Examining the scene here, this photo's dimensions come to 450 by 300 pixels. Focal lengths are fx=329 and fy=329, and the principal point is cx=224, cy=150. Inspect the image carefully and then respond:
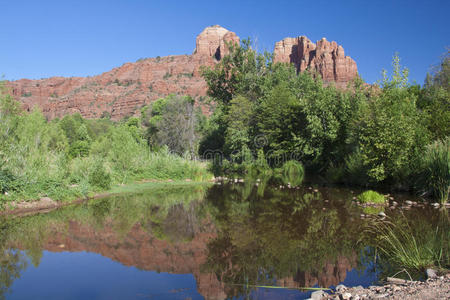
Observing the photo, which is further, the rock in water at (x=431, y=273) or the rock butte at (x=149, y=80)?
the rock butte at (x=149, y=80)

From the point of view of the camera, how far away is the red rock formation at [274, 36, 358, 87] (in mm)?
131000

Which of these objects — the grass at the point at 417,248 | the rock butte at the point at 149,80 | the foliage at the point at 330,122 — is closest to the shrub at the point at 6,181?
the grass at the point at 417,248

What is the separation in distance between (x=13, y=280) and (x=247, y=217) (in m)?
7.11

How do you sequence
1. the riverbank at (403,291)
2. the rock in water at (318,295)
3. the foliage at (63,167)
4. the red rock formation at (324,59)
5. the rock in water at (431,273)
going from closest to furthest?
the riverbank at (403,291)
the rock in water at (318,295)
the rock in water at (431,273)
the foliage at (63,167)
the red rock formation at (324,59)

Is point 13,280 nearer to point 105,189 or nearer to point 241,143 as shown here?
point 105,189

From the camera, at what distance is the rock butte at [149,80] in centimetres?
12162

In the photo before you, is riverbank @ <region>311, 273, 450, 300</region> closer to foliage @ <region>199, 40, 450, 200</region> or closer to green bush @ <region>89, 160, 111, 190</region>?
foliage @ <region>199, 40, 450, 200</region>

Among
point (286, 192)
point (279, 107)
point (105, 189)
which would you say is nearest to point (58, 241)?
point (105, 189)

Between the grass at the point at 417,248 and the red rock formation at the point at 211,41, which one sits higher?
the red rock formation at the point at 211,41

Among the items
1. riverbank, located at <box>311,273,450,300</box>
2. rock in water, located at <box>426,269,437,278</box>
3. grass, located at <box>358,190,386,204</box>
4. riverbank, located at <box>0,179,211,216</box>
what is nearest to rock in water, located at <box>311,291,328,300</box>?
riverbank, located at <box>311,273,450,300</box>

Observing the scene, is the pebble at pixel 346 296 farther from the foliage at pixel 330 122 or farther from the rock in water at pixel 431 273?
the foliage at pixel 330 122

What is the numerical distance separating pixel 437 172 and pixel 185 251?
10.9 metres

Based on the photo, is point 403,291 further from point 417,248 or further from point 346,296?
point 417,248

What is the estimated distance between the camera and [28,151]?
13.7 metres
